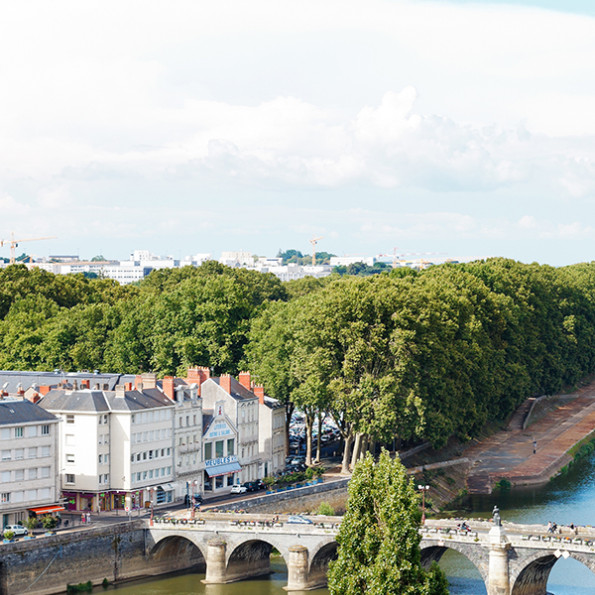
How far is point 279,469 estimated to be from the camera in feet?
418

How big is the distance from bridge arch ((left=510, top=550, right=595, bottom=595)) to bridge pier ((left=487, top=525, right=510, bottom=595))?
0.47 meters

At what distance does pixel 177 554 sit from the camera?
101000 mm

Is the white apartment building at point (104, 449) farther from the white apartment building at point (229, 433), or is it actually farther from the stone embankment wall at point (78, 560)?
the white apartment building at point (229, 433)

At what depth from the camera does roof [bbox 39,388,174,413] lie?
106 metres

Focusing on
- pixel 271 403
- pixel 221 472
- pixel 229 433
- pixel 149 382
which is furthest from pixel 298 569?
pixel 271 403

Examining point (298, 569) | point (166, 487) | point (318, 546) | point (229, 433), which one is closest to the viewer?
point (298, 569)

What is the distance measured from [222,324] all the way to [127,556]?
50.4 meters

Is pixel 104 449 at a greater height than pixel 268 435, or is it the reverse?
pixel 268 435

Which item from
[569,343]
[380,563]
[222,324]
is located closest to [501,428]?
[569,343]

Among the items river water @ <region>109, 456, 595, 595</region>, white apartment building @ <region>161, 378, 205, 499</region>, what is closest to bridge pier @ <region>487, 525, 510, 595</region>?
river water @ <region>109, 456, 595, 595</region>

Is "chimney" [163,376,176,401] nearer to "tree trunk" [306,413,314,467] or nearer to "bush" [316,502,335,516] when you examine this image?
"bush" [316,502,335,516]

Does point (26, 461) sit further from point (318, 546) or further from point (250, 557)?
point (318, 546)

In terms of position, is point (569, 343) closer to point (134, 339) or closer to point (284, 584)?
point (134, 339)

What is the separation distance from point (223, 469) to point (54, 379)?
70.7 ft
